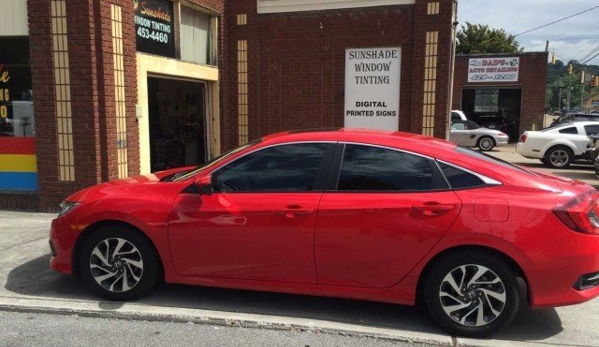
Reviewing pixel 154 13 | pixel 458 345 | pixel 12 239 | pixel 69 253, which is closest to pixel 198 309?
pixel 69 253

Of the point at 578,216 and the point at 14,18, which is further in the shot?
the point at 14,18

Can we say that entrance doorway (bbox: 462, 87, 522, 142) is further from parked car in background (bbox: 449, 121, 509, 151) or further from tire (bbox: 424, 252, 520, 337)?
tire (bbox: 424, 252, 520, 337)

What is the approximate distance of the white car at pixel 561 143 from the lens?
1539cm

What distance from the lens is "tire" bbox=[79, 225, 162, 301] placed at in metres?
4.30

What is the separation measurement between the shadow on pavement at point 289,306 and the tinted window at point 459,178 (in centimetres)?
115

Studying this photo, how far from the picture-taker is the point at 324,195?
13.1 ft

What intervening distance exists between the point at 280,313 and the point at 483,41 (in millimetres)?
41077

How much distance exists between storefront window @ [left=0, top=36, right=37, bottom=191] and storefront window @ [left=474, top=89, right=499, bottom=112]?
24808 mm

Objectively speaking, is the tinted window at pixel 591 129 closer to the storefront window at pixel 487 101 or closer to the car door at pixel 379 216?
the storefront window at pixel 487 101

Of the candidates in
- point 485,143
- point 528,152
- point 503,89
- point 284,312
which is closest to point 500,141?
point 485,143

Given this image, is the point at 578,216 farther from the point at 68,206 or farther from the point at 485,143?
the point at 485,143

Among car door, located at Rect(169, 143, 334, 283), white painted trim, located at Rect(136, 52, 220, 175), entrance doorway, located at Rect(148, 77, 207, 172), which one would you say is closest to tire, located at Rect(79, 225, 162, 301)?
car door, located at Rect(169, 143, 334, 283)

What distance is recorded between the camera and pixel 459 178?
387cm

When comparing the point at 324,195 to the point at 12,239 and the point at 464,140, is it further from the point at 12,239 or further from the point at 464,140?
the point at 464,140
